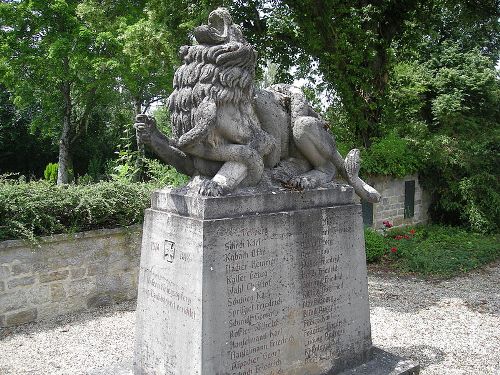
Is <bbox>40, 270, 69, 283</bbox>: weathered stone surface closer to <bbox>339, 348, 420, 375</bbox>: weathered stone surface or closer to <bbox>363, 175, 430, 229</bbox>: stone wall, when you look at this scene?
<bbox>339, 348, 420, 375</bbox>: weathered stone surface

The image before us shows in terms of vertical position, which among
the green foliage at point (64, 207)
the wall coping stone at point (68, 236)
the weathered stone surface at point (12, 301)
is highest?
the green foliage at point (64, 207)

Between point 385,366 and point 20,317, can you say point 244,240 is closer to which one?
point 385,366

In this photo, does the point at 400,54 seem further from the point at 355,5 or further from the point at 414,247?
the point at 414,247

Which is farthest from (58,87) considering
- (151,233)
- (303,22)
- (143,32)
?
(151,233)

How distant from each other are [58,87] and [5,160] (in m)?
4.51

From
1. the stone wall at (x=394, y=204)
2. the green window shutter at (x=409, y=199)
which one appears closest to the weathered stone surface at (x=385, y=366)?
the stone wall at (x=394, y=204)

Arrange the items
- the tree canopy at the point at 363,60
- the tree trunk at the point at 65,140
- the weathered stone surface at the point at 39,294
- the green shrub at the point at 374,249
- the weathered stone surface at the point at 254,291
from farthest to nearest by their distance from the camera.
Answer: the tree trunk at the point at 65,140 → the tree canopy at the point at 363,60 → the green shrub at the point at 374,249 → the weathered stone surface at the point at 39,294 → the weathered stone surface at the point at 254,291

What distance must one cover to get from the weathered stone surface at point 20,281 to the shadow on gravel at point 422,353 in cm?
454

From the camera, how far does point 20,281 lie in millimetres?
6098

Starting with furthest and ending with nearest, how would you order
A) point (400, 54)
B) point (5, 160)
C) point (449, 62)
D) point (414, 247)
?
point (5, 160)
point (449, 62)
point (400, 54)
point (414, 247)

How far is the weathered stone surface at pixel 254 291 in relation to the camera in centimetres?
323

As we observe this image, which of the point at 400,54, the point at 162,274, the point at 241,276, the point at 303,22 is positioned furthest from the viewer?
the point at 400,54

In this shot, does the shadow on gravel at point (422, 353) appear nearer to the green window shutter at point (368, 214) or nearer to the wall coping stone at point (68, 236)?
the wall coping stone at point (68, 236)

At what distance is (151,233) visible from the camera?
3.71 meters
